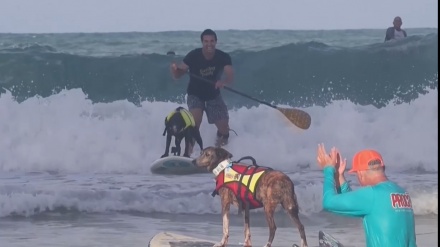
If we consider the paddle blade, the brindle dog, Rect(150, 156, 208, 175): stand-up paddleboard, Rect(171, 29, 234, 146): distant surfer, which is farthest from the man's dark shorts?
the brindle dog

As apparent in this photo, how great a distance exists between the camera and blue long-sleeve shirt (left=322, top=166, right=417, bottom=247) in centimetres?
458

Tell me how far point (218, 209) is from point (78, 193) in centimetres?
110

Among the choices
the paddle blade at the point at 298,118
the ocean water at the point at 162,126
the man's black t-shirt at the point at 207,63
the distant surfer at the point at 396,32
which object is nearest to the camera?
the ocean water at the point at 162,126

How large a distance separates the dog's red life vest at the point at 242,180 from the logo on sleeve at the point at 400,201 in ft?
4.89

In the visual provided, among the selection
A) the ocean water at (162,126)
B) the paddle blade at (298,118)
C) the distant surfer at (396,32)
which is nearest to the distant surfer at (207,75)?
the ocean water at (162,126)

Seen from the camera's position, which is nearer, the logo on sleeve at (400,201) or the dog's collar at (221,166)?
the logo on sleeve at (400,201)

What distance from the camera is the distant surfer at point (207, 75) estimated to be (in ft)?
27.8

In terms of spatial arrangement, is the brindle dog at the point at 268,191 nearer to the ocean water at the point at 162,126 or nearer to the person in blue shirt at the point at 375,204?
the ocean water at the point at 162,126

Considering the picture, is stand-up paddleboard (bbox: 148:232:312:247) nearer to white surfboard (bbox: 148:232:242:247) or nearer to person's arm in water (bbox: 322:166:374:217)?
white surfboard (bbox: 148:232:242:247)

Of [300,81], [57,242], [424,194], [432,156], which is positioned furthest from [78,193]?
[300,81]

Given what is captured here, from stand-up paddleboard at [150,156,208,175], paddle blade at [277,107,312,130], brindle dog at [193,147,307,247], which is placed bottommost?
stand-up paddleboard at [150,156,208,175]

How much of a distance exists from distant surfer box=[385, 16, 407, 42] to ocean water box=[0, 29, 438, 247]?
0.36 feet

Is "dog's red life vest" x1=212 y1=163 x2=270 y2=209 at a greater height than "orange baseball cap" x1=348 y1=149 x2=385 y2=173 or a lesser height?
lesser

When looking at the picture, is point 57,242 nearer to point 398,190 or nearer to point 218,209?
point 218,209
